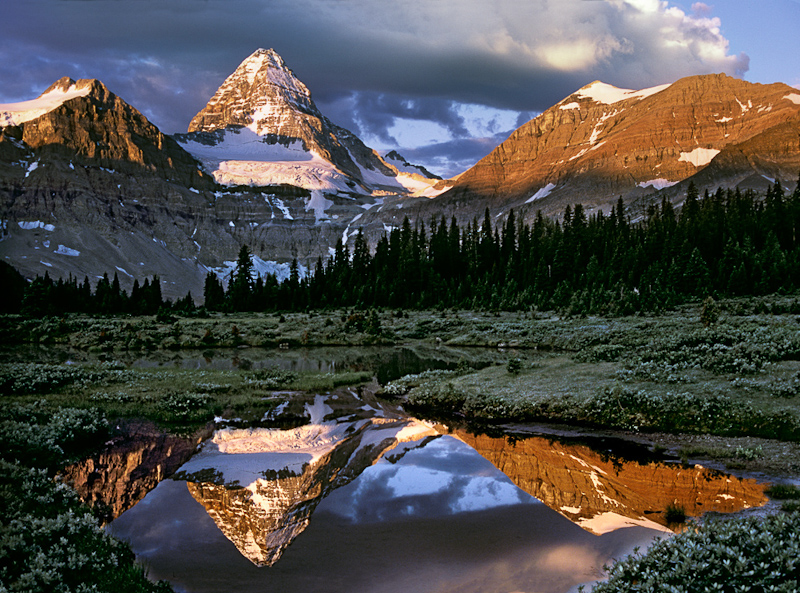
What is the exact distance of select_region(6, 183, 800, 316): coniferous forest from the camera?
75.8 m

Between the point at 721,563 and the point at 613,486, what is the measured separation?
6554 millimetres

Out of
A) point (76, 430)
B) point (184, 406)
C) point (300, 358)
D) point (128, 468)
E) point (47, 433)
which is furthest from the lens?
point (300, 358)

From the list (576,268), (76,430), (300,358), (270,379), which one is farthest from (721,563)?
(576,268)

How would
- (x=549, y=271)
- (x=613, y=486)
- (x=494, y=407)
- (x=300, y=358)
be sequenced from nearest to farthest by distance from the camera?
(x=613, y=486)
(x=494, y=407)
(x=300, y=358)
(x=549, y=271)

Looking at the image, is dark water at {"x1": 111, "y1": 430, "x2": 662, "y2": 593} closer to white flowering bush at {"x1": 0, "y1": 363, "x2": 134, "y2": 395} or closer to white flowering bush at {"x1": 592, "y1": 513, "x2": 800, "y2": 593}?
white flowering bush at {"x1": 592, "y1": 513, "x2": 800, "y2": 593}

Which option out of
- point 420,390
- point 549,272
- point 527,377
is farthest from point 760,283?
point 420,390

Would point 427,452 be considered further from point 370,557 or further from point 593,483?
point 370,557

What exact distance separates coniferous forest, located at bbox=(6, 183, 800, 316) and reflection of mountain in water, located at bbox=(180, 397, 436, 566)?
49.2 m

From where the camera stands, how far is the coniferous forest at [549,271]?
249ft

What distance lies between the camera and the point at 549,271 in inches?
4313

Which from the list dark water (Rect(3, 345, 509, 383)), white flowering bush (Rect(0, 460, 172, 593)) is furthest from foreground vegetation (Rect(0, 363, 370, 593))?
dark water (Rect(3, 345, 509, 383))

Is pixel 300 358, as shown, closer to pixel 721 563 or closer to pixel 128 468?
pixel 128 468

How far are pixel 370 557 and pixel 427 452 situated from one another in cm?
756

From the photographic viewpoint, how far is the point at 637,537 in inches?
445
